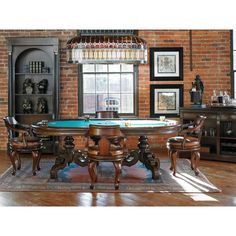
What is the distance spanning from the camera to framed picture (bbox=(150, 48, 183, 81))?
802 centimetres

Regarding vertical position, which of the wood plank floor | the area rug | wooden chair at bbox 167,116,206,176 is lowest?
the wood plank floor

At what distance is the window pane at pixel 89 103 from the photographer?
8.14 metres

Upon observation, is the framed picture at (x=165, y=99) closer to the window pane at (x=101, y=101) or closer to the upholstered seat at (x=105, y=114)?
the window pane at (x=101, y=101)

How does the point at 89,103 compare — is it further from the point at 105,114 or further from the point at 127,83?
the point at 105,114

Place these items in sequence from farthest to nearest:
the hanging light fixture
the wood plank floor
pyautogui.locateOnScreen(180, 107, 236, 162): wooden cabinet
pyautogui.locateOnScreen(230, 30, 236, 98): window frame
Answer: pyautogui.locateOnScreen(230, 30, 236, 98): window frame < pyautogui.locateOnScreen(180, 107, 236, 162): wooden cabinet < the hanging light fixture < the wood plank floor

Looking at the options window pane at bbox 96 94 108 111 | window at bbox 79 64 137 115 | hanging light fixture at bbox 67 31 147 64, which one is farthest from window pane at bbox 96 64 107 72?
hanging light fixture at bbox 67 31 147 64

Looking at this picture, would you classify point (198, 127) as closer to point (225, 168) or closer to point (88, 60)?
point (225, 168)

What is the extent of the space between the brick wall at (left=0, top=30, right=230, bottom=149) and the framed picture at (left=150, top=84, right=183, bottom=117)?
0.09 m

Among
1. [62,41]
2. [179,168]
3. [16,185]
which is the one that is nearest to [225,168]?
[179,168]

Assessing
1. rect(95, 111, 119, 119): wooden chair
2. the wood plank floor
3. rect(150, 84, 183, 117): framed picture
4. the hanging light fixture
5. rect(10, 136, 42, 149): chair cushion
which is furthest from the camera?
rect(150, 84, 183, 117): framed picture

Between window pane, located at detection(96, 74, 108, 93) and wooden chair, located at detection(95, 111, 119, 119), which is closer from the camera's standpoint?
wooden chair, located at detection(95, 111, 119, 119)

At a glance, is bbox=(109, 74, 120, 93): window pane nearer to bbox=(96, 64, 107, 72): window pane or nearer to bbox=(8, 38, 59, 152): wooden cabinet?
bbox=(96, 64, 107, 72): window pane

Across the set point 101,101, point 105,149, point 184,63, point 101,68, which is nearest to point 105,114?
point 101,101
